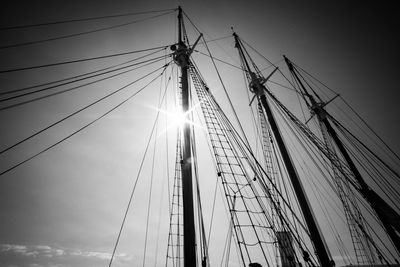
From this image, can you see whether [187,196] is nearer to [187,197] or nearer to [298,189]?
[187,197]

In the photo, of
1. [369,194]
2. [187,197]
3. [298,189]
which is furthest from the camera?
[369,194]

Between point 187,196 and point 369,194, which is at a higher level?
point 369,194

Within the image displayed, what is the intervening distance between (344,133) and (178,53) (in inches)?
530

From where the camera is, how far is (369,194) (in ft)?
36.3

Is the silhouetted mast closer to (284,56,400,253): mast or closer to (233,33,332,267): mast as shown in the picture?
(233,33,332,267): mast

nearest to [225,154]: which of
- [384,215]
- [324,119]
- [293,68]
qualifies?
[384,215]

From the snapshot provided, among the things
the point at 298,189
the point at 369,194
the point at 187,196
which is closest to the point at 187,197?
the point at 187,196

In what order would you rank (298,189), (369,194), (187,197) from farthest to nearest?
(369,194) → (298,189) → (187,197)

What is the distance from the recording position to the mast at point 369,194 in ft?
30.2

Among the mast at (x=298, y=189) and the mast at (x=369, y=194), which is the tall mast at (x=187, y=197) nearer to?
the mast at (x=298, y=189)

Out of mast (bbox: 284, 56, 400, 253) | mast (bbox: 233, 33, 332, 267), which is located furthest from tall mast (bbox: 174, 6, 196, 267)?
mast (bbox: 284, 56, 400, 253)

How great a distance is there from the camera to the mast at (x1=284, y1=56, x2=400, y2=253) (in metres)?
9.21

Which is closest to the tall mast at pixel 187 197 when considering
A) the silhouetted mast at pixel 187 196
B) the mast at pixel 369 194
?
the silhouetted mast at pixel 187 196

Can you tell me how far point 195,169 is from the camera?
7.19m
